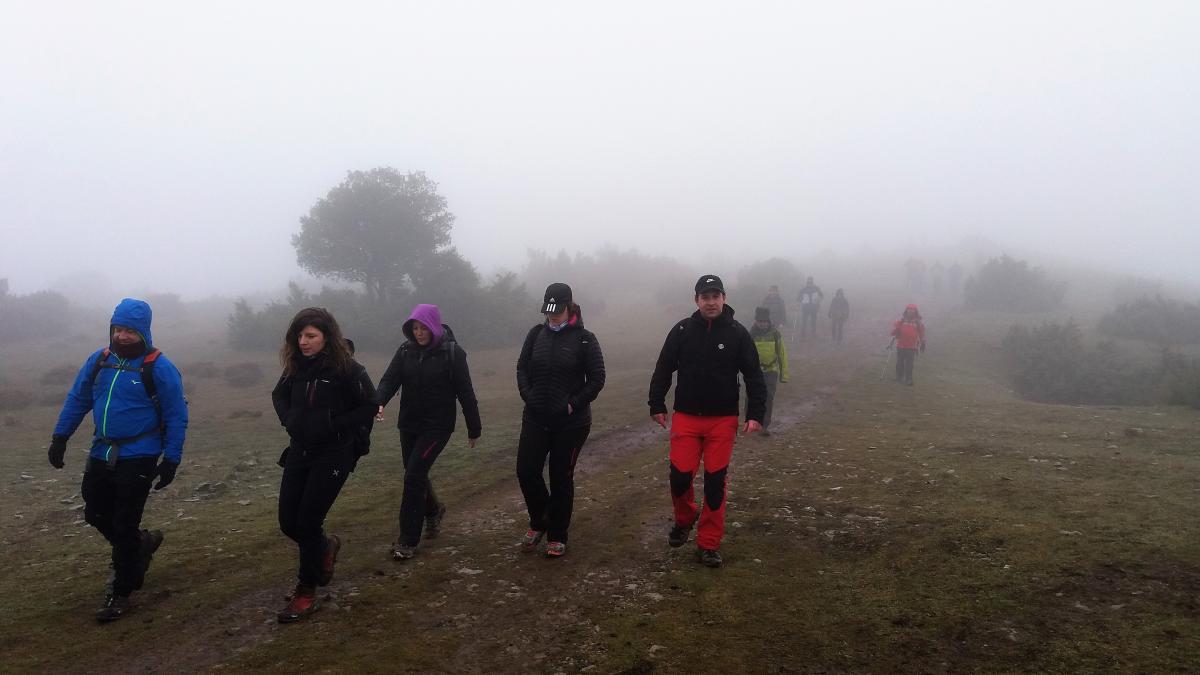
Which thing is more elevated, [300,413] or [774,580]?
[300,413]

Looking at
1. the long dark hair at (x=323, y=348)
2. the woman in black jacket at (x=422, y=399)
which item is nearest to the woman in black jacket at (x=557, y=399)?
the woman in black jacket at (x=422, y=399)

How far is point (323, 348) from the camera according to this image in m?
5.14

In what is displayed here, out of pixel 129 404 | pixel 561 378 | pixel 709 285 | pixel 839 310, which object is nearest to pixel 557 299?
pixel 561 378

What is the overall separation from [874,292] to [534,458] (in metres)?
43.7

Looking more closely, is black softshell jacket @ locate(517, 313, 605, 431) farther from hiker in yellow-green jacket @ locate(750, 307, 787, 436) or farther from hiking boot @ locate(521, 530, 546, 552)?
hiker in yellow-green jacket @ locate(750, 307, 787, 436)

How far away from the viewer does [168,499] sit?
895 centimetres

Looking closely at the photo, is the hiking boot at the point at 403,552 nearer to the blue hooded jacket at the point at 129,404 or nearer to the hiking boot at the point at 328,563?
the hiking boot at the point at 328,563

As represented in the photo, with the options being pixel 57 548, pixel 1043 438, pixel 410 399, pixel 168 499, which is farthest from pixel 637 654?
pixel 1043 438

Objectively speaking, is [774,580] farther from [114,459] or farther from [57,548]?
[57,548]

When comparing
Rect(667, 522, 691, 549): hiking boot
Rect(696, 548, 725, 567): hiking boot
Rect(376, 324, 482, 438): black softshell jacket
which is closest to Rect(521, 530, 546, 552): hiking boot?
Rect(376, 324, 482, 438): black softshell jacket

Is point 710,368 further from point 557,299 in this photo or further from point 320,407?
point 320,407

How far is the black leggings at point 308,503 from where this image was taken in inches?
196

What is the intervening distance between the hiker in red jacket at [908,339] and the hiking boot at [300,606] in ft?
50.9

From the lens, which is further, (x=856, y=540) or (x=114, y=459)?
(x=856, y=540)
